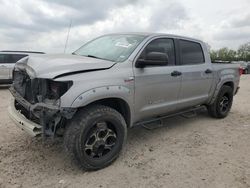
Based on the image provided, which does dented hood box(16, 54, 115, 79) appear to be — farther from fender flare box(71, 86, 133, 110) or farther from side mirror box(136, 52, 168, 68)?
side mirror box(136, 52, 168, 68)

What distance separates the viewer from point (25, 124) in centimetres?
381

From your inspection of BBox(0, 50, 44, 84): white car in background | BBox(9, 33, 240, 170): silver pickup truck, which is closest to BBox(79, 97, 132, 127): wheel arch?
BBox(9, 33, 240, 170): silver pickup truck

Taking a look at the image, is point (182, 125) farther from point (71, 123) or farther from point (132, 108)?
point (71, 123)

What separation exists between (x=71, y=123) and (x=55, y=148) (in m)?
1.20

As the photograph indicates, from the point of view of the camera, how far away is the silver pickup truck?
361 centimetres

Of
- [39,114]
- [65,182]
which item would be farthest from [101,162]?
[39,114]

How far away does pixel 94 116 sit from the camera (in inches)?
147

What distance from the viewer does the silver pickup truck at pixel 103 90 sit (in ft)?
11.9

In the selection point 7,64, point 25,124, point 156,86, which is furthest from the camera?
point 7,64

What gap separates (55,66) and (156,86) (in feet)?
5.66

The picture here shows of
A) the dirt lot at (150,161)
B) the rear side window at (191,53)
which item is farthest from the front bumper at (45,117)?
the rear side window at (191,53)

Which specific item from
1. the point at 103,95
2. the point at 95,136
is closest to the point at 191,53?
the point at 103,95

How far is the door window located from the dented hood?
0.78m

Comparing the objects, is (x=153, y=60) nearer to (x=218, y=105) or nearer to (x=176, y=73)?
(x=176, y=73)
